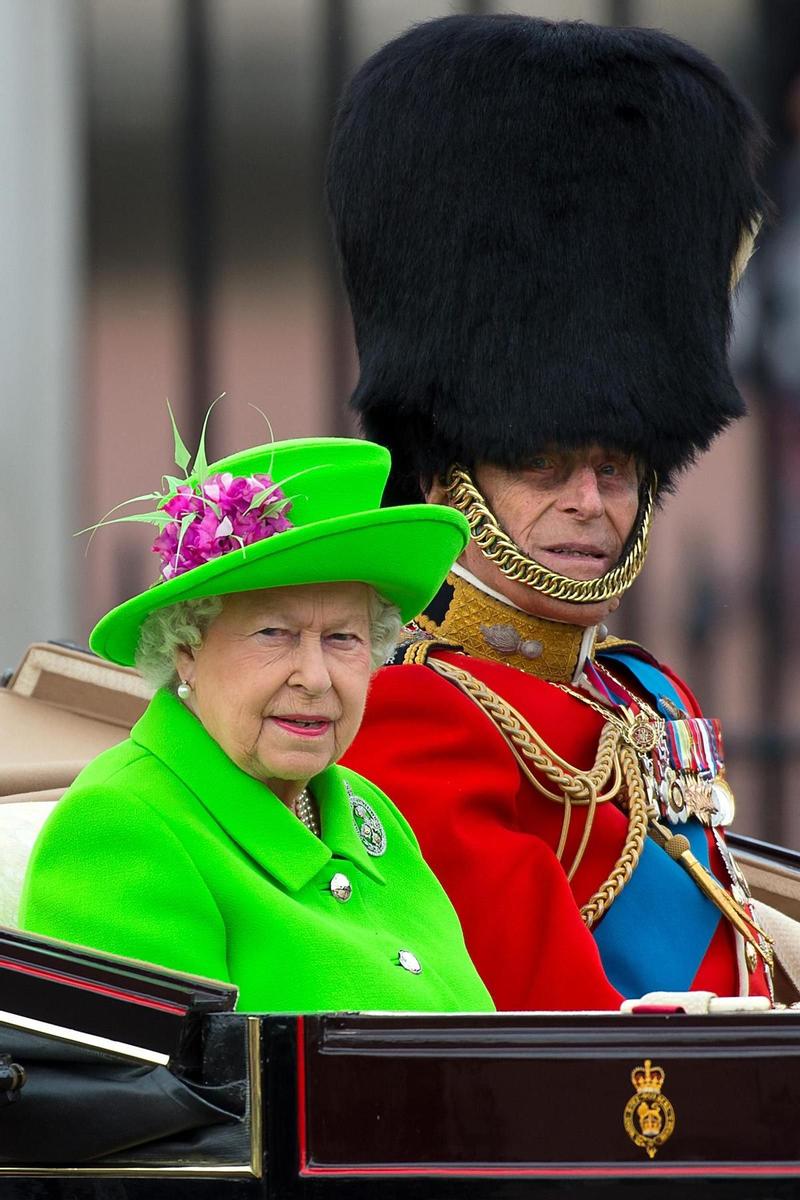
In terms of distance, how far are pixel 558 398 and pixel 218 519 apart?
80 cm

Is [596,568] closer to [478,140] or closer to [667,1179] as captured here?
[478,140]

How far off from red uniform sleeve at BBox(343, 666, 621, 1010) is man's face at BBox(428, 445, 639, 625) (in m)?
0.19

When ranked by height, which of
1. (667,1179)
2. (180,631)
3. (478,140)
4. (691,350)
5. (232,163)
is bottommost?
(667,1179)

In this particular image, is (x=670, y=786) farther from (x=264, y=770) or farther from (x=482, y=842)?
(x=264, y=770)

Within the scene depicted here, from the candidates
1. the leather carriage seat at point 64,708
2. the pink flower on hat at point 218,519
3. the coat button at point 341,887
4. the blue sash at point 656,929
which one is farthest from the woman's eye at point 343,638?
the leather carriage seat at point 64,708

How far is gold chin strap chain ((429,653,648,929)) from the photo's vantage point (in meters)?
2.58

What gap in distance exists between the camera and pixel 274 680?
6.79ft

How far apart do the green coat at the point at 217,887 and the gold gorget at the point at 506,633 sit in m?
0.58

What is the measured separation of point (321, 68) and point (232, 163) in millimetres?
340

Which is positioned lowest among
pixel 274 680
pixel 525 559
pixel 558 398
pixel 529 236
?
pixel 274 680

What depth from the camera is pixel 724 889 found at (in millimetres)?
2762

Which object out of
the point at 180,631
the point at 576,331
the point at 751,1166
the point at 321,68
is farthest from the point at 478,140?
the point at 321,68

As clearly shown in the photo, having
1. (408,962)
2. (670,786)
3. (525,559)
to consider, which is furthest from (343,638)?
(670,786)

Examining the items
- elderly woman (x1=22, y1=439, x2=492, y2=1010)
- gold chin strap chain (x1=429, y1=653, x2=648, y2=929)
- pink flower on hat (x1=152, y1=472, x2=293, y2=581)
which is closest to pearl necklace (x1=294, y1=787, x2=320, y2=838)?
elderly woman (x1=22, y1=439, x2=492, y2=1010)
